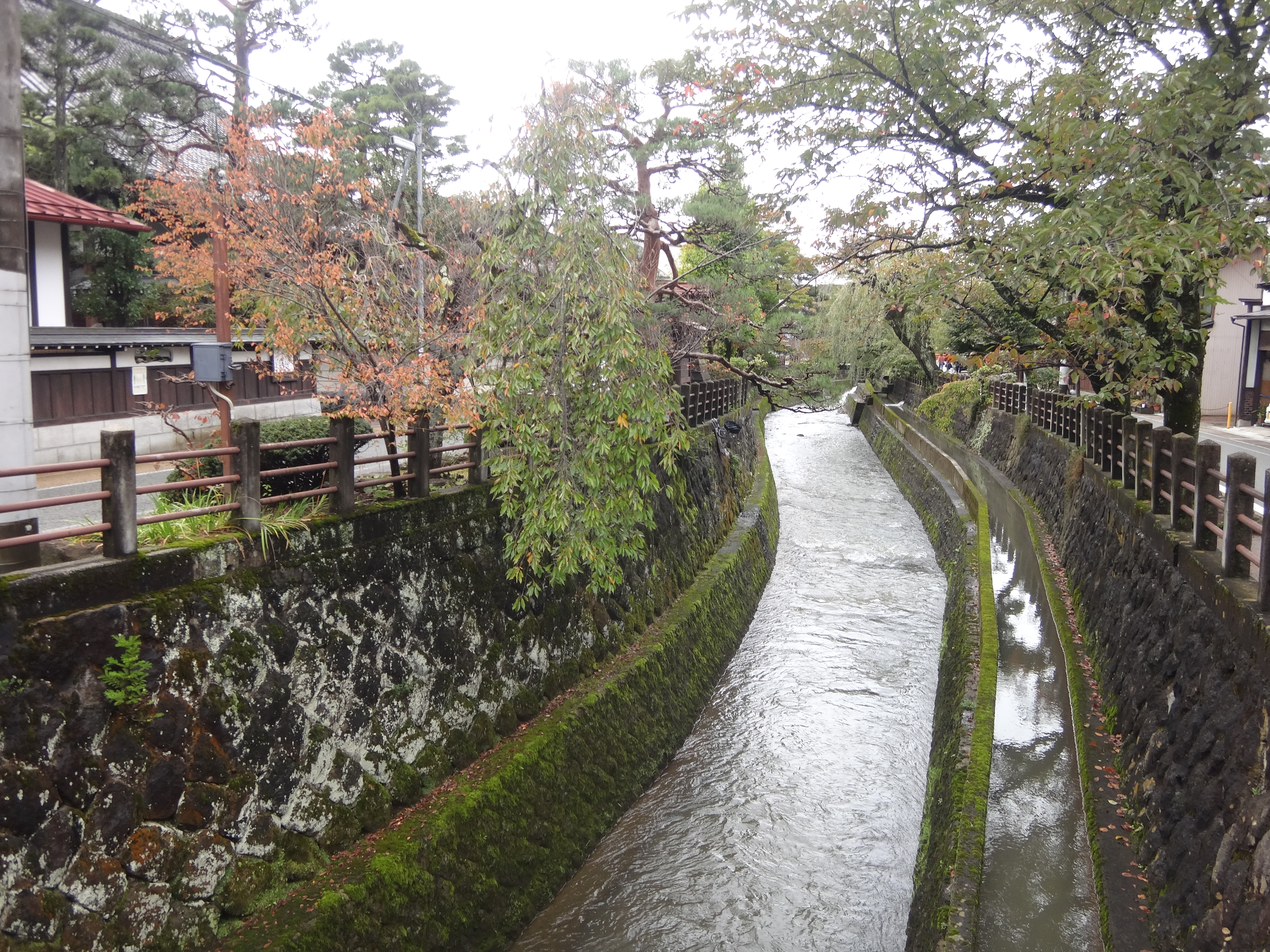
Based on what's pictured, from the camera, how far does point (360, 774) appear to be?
27.7ft

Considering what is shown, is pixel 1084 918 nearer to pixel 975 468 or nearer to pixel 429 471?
pixel 429 471

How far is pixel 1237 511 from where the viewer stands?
7785mm

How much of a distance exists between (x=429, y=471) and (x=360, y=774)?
348cm

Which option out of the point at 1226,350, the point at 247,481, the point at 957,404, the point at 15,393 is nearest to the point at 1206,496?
the point at 247,481

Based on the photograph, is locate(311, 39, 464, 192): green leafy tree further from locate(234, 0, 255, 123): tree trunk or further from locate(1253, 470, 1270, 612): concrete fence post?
locate(1253, 470, 1270, 612): concrete fence post

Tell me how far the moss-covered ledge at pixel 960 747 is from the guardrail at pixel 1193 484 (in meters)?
2.98

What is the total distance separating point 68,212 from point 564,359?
12494 mm

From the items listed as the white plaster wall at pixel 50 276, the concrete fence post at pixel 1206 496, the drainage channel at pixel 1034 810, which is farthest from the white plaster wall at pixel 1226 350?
the white plaster wall at pixel 50 276

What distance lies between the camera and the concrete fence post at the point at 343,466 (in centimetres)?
891

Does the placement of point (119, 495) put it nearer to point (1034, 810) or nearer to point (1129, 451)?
point (1034, 810)

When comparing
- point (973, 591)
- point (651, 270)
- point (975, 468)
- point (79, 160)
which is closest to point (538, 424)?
point (973, 591)

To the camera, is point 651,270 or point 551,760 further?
point 651,270

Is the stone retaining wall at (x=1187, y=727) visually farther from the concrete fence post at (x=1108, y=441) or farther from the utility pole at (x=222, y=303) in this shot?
the utility pole at (x=222, y=303)

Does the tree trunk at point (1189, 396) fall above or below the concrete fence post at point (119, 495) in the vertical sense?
above
